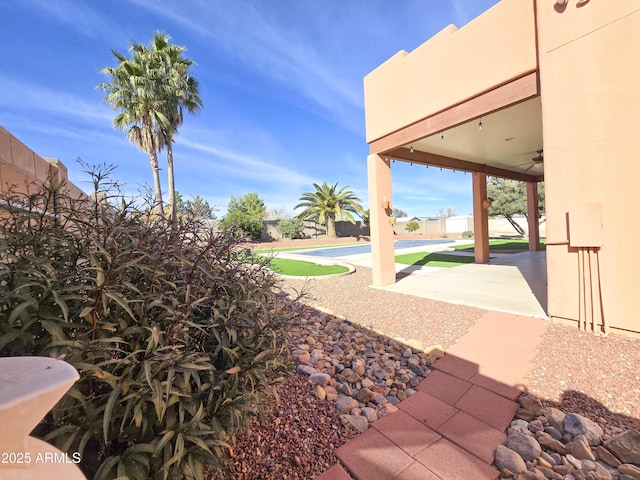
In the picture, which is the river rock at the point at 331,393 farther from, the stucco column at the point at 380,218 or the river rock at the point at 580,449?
the stucco column at the point at 380,218

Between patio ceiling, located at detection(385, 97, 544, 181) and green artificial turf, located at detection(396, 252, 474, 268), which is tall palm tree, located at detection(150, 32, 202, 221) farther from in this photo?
patio ceiling, located at detection(385, 97, 544, 181)

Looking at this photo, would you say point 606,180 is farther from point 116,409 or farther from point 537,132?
point 116,409

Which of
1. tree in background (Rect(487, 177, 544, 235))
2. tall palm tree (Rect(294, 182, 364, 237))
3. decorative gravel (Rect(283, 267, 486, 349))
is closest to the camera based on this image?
decorative gravel (Rect(283, 267, 486, 349))

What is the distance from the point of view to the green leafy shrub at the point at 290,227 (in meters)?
27.7

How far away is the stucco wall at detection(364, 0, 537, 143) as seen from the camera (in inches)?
178

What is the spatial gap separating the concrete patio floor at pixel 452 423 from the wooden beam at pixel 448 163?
5285 mm

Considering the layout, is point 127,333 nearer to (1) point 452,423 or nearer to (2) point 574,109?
(1) point 452,423

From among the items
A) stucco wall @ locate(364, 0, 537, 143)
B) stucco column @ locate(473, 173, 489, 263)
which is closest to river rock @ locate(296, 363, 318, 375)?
stucco wall @ locate(364, 0, 537, 143)

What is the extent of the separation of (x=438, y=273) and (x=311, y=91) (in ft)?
44.3

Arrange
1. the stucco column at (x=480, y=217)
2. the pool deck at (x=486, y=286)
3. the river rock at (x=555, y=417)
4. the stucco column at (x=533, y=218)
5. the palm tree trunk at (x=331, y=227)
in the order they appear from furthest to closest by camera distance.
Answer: the palm tree trunk at (x=331, y=227)
the stucco column at (x=533, y=218)
the stucco column at (x=480, y=217)
the pool deck at (x=486, y=286)
the river rock at (x=555, y=417)

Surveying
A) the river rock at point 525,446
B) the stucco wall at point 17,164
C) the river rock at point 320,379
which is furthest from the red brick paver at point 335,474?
the stucco wall at point 17,164

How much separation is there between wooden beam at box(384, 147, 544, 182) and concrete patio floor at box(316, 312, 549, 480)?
17.3 ft

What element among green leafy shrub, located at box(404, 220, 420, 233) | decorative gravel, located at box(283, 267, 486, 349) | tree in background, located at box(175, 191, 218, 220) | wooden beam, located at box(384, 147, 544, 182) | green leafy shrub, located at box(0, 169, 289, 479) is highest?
wooden beam, located at box(384, 147, 544, 182)

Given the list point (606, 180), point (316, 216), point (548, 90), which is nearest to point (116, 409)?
point (606, 180)
